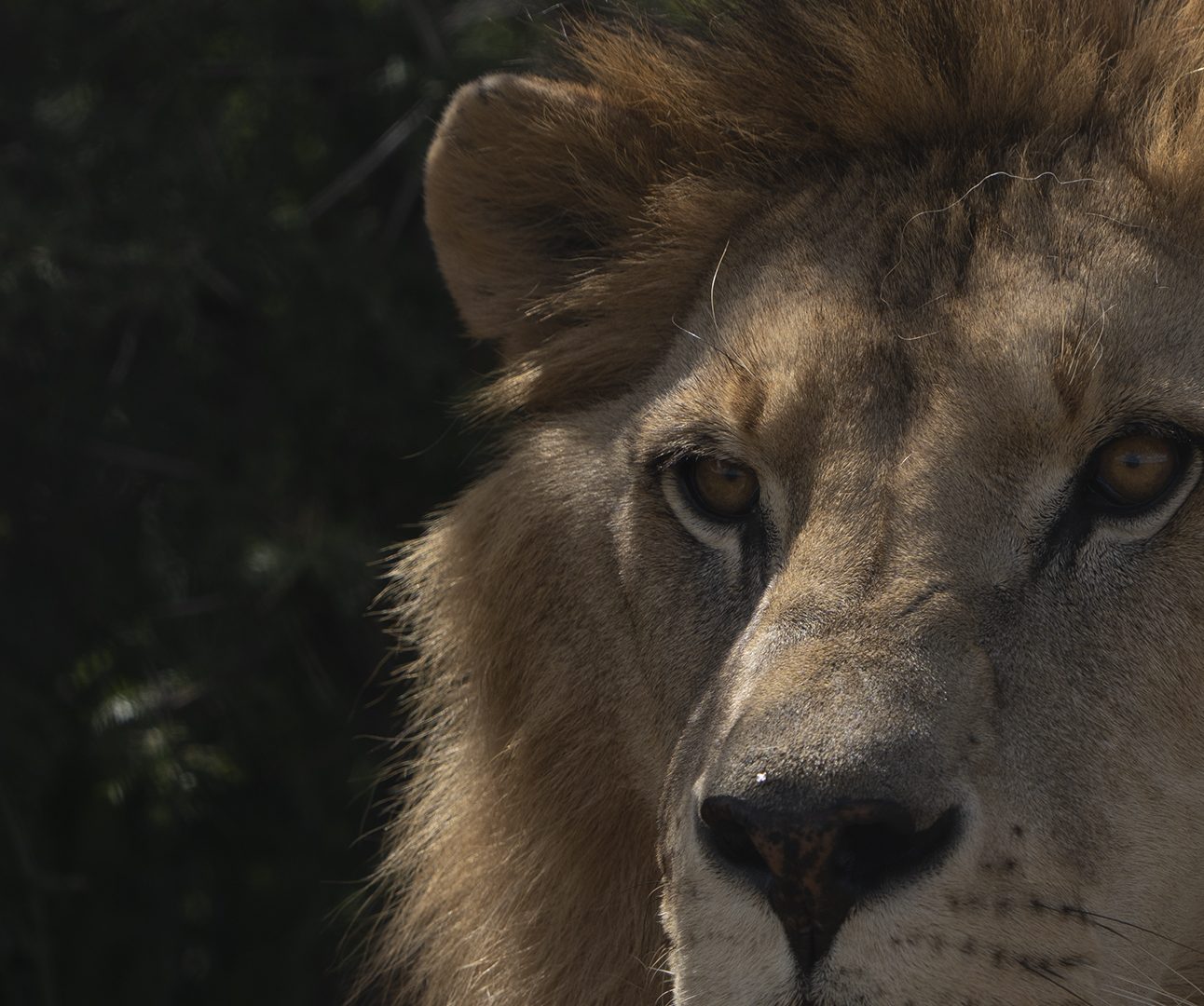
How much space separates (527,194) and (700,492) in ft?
2.46

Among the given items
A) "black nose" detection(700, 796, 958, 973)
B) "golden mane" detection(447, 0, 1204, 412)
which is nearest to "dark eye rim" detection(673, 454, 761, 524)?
"golden mane" detection(447, 0, 1204, 412)

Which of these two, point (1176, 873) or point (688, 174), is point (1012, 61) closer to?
point (688, 174)

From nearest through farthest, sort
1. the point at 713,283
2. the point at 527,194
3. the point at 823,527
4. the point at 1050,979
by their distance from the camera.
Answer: the point at 1050,979 < the point at 823,527 < the point at 713,283 < the point at 527,194

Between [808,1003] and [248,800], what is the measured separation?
2.99 m

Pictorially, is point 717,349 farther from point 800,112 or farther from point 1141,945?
point 1141,945

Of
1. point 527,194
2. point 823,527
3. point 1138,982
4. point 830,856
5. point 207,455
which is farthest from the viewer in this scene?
point 207,455

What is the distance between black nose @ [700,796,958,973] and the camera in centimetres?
189

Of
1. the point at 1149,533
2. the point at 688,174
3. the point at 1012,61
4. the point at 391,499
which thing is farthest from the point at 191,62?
the point at 1149,533

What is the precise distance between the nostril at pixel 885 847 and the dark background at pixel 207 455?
2302 mm

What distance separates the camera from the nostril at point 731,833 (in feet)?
6.49

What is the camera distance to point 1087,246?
2354mm

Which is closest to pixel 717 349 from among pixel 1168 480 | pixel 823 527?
pixel 823 527

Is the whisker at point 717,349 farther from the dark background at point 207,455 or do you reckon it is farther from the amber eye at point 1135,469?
the dark background at point 207,455

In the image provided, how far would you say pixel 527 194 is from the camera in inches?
118
